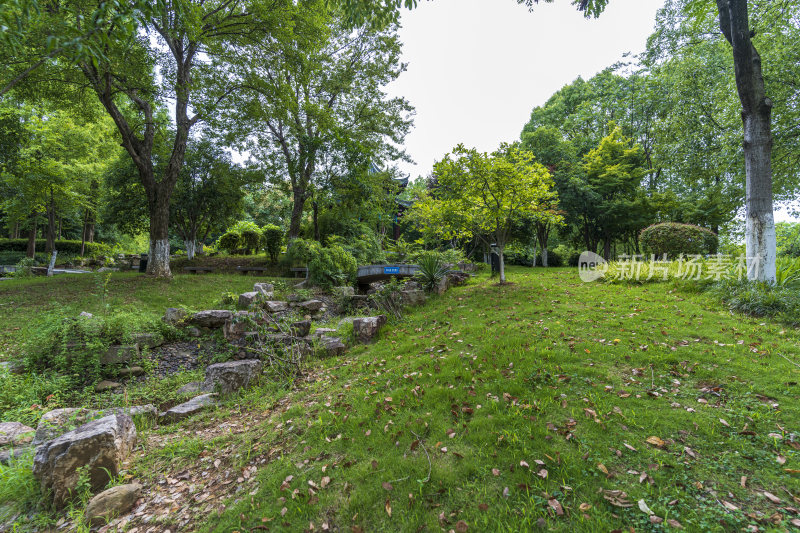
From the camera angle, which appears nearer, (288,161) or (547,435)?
(547,435)

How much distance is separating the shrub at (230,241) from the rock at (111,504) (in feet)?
57.9

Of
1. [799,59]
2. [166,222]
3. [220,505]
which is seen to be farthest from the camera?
[166,222]

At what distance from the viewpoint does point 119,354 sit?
480cm

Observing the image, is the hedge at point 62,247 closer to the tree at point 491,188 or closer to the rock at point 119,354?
the rock at point 119,354

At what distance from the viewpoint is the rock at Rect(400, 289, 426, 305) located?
7.81 meters

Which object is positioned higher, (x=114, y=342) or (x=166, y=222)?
(x=166, y=222)

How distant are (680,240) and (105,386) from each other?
47.9 feet

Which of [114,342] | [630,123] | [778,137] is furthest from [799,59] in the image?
[114,342]

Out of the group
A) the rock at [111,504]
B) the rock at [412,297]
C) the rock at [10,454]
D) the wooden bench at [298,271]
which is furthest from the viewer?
the wooden bench at [298,271]

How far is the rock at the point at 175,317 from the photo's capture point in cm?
624

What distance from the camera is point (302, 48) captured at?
1044 centimetres

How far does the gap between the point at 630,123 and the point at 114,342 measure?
1072 inches

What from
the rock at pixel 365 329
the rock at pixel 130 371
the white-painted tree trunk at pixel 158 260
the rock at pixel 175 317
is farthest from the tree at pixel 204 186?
the rock at pixel 365 329

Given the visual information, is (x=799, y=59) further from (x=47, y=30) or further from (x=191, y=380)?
(x=47, y=30)
